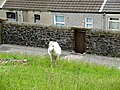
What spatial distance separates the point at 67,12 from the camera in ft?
87.4

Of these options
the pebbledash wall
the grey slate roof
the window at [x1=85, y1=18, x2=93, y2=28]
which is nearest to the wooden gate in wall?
the pebbledash wall

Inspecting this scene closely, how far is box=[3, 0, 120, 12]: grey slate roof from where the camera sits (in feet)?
82.9

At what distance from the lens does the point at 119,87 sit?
7.73 meters

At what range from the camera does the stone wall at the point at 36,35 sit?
23297 mm

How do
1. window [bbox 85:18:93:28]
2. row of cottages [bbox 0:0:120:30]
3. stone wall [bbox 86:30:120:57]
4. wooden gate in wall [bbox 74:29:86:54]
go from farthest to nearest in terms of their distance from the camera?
window [bbox 85:18:93:28], row of cottages [bbox 0:0:120:30], wooden gate in wall [bbox 74:29:86:54], stone wall [bbox 86:30:120:57]

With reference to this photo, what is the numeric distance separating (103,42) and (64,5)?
709 cm

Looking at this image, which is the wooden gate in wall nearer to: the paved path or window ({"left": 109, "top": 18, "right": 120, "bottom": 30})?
the paved path

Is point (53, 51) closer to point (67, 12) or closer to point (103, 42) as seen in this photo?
point (103, 42)

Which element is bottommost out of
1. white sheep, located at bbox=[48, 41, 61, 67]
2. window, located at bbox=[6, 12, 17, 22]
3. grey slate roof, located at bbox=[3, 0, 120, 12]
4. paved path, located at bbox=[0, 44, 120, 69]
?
paved path, located at bbox=[0, 44, 120, 69]

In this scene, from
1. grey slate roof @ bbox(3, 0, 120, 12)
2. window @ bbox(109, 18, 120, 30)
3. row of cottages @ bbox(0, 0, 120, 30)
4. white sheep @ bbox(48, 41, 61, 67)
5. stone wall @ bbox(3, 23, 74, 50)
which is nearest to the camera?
white sheep @ bbox(48, 41, 61, 67)

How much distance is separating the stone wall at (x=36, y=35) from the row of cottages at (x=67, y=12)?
2.87 m

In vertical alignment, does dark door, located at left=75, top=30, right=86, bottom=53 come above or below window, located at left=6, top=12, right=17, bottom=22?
below

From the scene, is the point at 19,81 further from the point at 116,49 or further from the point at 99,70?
the point at 116,49

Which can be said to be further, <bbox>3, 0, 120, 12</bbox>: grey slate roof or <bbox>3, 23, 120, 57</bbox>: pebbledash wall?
<bbox>3, 0, 120, 12</bbox>: grey slate roof
